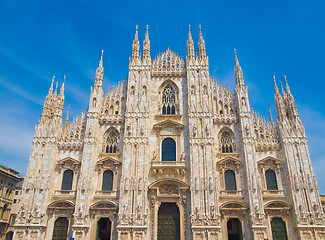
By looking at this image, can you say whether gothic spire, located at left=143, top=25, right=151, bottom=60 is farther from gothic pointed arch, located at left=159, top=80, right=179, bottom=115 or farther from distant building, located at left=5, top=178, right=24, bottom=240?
distant building, located at left=5, top=178, right=24, bottom=240

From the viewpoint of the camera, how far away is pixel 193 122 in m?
29.0

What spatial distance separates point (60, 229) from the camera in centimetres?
2589

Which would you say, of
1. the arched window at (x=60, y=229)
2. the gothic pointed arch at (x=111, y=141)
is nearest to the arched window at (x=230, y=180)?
the gothic pointed arch at (x=111, y=141)

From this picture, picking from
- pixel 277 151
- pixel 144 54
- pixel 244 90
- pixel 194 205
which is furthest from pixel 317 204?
pixel 144 54

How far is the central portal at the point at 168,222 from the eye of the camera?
25734 mm

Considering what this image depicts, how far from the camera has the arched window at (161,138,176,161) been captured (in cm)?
2844

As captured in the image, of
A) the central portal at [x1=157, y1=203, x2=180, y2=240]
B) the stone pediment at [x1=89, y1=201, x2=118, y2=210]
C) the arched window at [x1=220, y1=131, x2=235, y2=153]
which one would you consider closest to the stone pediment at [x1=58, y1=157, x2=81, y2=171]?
the stone pediment at [x1=89, y1=201, x2=118, y2=210]

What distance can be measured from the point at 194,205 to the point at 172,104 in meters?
11.3

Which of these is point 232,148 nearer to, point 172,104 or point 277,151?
point 277,151

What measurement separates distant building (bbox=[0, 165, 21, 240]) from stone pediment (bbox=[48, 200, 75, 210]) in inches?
713

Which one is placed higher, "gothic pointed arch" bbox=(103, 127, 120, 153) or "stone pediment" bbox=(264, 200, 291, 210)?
"gothic pointed arch" bbox=(103, 127, 120, 153)

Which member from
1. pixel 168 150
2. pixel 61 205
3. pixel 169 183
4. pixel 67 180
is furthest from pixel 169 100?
pixel 61 205

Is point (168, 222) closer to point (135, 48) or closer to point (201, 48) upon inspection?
point (135, 48)

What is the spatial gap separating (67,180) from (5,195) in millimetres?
19293
